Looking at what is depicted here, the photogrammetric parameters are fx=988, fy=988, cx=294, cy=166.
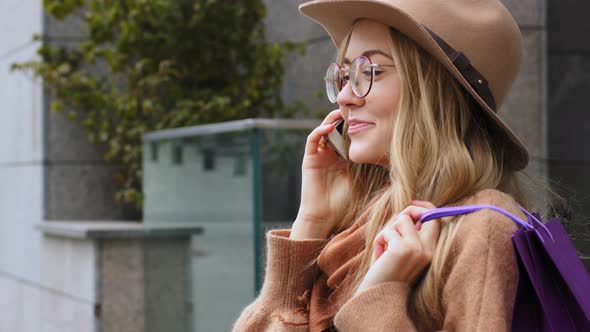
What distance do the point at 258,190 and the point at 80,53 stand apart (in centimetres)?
339

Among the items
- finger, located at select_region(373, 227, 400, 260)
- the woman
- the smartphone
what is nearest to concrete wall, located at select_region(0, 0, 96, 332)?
the smartphone

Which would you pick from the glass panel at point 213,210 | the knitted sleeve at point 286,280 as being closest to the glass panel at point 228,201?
the glass panel at point 213,210

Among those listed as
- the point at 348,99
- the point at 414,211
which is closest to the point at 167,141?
the point at 348,99

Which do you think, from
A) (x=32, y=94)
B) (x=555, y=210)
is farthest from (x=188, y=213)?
(x=555, y=210)

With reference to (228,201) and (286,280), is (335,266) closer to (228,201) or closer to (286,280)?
(286,280)

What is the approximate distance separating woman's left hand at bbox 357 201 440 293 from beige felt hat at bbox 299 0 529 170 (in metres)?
0.29

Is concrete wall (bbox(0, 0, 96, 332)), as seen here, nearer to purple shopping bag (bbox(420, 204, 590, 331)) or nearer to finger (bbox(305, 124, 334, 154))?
finger (bbox(305, 124, 334, 154))

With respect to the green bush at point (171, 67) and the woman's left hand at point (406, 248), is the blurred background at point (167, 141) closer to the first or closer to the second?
the green bush at point (171, 67)

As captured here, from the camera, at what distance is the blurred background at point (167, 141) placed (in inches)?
197

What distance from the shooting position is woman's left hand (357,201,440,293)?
2.05 m

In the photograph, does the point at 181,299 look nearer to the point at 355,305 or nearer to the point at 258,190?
the point at 258,190

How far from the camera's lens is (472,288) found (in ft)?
6.56

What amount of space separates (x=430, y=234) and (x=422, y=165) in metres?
0.21

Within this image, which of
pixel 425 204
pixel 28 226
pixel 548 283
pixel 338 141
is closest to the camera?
pixel 548 283
